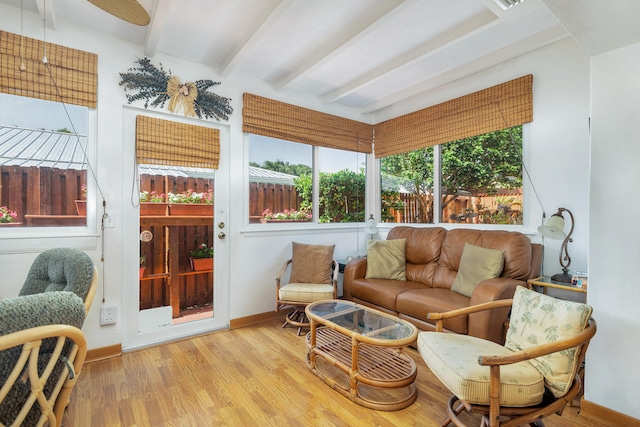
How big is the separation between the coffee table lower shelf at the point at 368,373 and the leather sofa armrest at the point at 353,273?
0.86 metres

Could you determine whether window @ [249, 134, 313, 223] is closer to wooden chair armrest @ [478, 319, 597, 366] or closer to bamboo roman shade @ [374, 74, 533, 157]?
bamboo roman shade @ [374, 74, 533, 157]

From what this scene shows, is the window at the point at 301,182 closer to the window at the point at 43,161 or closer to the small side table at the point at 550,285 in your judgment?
the window at the point at 43,161

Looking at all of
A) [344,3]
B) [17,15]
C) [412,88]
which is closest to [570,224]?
[412,88]

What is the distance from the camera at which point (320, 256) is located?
3.37 meters

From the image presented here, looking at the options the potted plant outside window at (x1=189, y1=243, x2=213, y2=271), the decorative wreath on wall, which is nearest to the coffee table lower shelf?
the potted plant outside window at (x1=189, y1=243, x2=213, y2=271)

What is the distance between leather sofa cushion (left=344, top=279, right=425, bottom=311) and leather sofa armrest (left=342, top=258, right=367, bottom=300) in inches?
2.3

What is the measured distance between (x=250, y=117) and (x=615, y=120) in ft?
9.47

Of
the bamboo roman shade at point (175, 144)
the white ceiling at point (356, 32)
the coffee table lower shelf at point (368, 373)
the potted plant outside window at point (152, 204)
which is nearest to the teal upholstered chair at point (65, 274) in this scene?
the potted plant outside window at point (152, 204)

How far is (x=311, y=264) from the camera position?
3.35 m

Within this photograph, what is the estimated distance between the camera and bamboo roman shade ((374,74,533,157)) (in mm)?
2822

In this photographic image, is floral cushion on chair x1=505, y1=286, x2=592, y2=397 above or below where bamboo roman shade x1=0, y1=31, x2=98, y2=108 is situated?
below

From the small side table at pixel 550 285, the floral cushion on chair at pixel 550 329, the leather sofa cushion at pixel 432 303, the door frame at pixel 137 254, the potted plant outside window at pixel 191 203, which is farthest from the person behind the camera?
the potted plant outside window at pixel 191 203

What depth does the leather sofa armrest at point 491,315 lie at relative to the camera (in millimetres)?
2133

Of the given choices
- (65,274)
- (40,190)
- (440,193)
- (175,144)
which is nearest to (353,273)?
(440,193)
